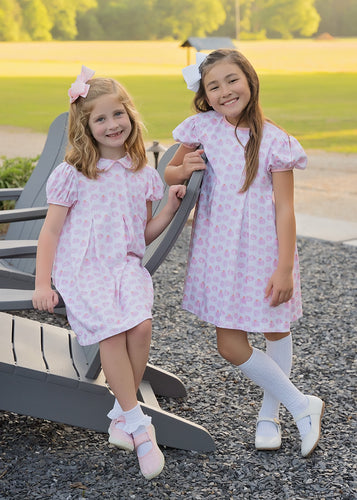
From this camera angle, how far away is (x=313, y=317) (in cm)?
425

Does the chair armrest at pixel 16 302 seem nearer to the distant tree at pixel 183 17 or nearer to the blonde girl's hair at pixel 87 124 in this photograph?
the blonde girl's hair at pixel 87 124

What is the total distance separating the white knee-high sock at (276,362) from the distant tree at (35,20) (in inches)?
2251

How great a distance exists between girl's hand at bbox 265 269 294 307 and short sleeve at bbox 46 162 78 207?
0.70m

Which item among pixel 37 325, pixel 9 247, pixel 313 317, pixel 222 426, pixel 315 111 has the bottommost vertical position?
pixel 315 111

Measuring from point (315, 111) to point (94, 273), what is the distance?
2192cm

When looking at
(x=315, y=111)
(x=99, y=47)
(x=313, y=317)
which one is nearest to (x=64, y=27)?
(x=99, y=47)

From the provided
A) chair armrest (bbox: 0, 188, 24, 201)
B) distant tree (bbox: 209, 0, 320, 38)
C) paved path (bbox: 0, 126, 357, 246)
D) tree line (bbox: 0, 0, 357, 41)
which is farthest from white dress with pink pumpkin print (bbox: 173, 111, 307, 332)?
distant tree (bbox: 209, 0, 320, 38)

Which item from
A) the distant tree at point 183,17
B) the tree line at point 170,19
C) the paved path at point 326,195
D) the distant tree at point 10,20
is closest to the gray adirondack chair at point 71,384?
the paved path at point 326,195

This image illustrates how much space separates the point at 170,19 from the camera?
216 ft

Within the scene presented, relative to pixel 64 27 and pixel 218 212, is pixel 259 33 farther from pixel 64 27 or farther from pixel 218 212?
pixel 218 212

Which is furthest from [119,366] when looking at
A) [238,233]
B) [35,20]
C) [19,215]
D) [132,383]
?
[35,20]

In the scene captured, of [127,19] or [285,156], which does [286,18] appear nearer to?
[127,19]

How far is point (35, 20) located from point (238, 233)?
58.8 metres

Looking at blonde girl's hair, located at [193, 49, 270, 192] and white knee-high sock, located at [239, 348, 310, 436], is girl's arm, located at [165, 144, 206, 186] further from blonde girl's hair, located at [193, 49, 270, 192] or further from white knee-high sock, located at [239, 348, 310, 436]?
white knee-high sock, located at [239, 348, 310, 436]
